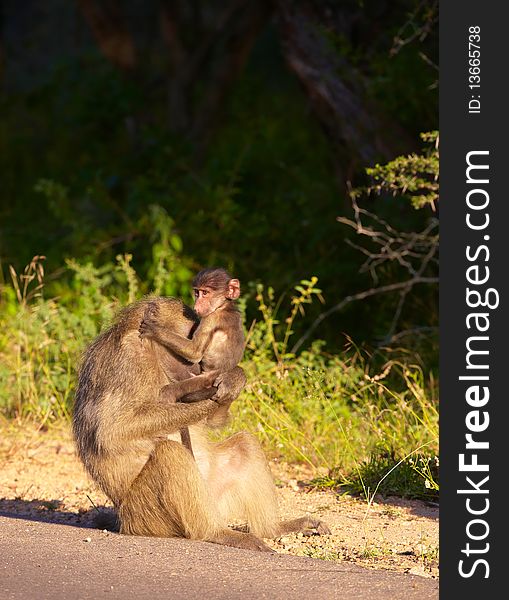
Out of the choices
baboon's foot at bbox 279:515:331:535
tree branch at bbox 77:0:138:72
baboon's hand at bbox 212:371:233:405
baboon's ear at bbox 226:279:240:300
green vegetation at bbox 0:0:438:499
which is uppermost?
tree branch at bbox 77:0:138:72

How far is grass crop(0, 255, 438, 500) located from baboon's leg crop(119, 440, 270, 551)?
4.01 ft

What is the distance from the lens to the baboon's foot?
18.2ft

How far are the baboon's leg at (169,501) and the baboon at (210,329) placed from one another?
382mm

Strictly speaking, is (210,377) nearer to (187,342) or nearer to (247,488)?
(187,342)

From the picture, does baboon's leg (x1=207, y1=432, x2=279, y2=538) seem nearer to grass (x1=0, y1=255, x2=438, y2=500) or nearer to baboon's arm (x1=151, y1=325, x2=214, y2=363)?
baboon's arm (x1=151, y1=325, x2=214, y2=363)

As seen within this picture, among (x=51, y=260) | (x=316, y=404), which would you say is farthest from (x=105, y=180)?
(x=316, y=404)

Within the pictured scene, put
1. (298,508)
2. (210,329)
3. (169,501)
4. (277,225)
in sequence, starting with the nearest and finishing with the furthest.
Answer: (169,501)
(210,329)
(298,508)
(277,225)

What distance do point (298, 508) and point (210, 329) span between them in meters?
1.43

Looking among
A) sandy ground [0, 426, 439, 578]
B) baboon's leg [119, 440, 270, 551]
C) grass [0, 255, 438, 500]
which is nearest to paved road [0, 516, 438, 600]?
baboon's leg [119, 440, 270, 551]

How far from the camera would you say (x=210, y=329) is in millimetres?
5125

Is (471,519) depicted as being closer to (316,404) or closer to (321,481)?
(321,481)

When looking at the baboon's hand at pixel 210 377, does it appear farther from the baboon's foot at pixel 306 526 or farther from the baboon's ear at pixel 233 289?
the baboon's foot at pixel 306 526

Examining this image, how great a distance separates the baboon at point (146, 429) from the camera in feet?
16.5

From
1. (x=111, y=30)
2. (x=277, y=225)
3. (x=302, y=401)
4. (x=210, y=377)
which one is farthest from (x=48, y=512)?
(x=111, y=30)
